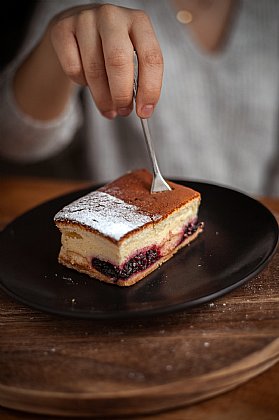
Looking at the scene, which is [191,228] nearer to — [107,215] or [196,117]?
[107,215]

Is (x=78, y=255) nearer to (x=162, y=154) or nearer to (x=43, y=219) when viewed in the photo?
(x=43, y=219)

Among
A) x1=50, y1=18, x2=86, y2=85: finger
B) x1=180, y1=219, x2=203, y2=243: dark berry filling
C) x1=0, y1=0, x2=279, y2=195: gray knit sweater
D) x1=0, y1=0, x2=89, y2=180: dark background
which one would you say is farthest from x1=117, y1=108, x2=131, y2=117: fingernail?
x1=0, y1=0, x2=89, y2=180: dark background

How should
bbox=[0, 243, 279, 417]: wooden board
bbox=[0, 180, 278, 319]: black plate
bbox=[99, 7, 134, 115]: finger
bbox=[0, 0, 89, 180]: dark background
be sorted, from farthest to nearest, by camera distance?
bbox=[0, 0, 89, 180]: dark background < bbox=[99, 7, 134, 115]: finger < bbox=[0, 180, 278, 319]: black plate < bbox=[0, 243, 279, 417]: wooden board

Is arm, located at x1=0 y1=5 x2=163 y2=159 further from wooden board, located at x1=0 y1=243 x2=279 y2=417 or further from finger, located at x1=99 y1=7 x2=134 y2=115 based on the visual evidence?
wooden board, located at x1=0 y1=243 x2=279 y2=417

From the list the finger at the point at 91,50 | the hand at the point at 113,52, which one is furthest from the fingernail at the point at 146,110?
the finger at the point at 91,50

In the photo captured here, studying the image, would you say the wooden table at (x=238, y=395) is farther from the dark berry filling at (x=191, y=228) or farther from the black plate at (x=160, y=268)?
the dark berry filling at (x=191, y=228)

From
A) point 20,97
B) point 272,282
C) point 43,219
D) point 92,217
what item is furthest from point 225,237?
point 20,97

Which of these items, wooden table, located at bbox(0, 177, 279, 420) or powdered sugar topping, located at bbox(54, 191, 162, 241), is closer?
wooden table, located at bbox(0, 177, 279, 420)

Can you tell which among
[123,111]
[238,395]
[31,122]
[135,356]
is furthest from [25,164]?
[238,395]
